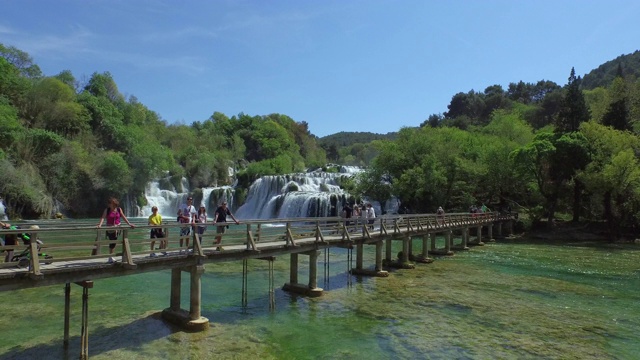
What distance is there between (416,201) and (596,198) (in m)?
18.4

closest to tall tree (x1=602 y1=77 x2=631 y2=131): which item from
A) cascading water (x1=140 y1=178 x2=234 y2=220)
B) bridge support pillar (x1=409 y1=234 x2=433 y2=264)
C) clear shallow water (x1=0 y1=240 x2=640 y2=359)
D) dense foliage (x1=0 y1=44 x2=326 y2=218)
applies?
clear shallow water (x1=0 y1=240 x2=640 y2=359)

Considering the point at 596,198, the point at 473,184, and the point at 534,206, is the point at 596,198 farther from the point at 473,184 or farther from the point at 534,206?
the point at 473,184

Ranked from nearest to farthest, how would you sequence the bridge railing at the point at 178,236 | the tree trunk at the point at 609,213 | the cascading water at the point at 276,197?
the bridge railing at the point at 178,236, the tree trunk at the point at 609,213, the cascading water at the point at 276,197

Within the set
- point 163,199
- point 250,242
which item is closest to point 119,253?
point 250,242

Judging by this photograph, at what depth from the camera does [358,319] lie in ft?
47.0

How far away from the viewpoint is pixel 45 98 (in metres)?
61.1

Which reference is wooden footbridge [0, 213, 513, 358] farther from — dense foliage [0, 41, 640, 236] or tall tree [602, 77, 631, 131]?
tall tree [602, 77, 631, 131]

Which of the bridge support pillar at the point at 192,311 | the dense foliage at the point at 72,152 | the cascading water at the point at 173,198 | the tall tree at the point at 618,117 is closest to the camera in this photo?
the bridge support pillar at the point at 192,311

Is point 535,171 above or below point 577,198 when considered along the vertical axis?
above

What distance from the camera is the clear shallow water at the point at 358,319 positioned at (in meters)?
11.4

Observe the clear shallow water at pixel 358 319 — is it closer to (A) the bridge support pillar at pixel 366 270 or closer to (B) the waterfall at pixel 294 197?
(A) the bridge support pillar at pixel 366 270

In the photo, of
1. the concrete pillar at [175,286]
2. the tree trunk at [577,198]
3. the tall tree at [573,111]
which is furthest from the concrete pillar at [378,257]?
the tall tree at [573,111]

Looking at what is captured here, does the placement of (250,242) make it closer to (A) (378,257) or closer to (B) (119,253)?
(B) (119,253)

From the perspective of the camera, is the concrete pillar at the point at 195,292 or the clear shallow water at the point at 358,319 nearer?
the clear shallow water at the point at 358,319
